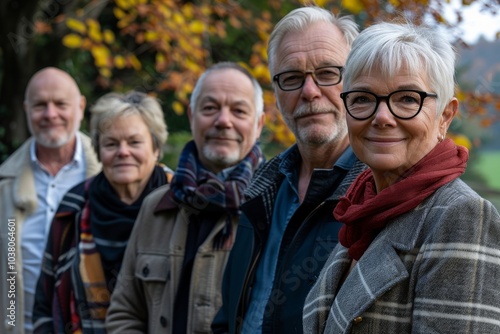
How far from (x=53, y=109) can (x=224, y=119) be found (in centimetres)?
177

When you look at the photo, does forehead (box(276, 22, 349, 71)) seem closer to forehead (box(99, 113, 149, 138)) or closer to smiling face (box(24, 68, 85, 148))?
forehead (box(99, 113, 149, 138))

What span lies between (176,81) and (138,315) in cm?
481

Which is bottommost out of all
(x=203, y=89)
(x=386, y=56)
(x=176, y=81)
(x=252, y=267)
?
(x=252, y=267)

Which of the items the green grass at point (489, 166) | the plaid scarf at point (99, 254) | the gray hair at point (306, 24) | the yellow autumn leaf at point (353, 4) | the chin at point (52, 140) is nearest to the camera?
the gray hair at point (306, 24)

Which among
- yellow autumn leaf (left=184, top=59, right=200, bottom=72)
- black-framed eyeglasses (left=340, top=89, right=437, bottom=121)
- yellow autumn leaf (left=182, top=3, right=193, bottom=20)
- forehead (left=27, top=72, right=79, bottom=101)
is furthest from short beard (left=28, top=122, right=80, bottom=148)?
yellow autumn leaf (left=182, top=3, right=193, bottom=20)

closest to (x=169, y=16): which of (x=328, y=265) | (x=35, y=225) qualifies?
(x=35, y=225)

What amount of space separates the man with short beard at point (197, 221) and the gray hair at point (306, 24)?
1.81ft

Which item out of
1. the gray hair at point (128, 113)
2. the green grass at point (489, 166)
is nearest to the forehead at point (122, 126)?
the gray hair at point (128, 113)

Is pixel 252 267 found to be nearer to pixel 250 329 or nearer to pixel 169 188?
pixel 250 329

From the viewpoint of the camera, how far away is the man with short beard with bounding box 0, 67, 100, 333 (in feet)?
14.2

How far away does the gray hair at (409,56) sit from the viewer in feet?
5.93

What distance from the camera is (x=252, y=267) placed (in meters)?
2.68

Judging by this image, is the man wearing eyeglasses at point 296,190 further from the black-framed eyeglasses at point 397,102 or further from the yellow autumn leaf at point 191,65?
the yellow autumn leaf at point 191,65

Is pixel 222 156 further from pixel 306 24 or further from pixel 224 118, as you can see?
pixel 306 24
